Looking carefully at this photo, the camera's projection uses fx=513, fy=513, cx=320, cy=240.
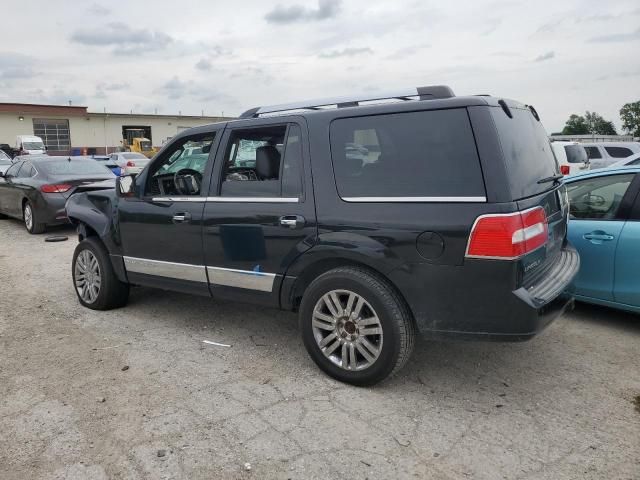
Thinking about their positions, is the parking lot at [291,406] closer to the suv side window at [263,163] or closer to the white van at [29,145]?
the suv side window at [263,163]

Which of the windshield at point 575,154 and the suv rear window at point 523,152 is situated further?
the windshield at point 575,154

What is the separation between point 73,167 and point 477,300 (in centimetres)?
971

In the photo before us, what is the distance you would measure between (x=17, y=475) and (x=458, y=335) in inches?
99.1

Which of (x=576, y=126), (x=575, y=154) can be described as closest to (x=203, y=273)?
(x=575, y=154)

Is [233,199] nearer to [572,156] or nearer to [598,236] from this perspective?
[598,236]

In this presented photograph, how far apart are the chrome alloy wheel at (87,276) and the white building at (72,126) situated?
45.0 metres

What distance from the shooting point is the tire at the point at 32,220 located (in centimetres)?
984

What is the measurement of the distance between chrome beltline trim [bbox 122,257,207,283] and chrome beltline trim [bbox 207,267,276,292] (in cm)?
12

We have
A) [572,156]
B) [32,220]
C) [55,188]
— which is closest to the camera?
[55,188]

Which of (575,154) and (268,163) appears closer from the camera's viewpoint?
(268,163)

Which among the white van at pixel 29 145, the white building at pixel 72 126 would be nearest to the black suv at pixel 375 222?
the white van at pixel 29 145

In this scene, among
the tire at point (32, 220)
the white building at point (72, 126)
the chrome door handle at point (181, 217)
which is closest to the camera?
the chrome door handle at point (181, 217)

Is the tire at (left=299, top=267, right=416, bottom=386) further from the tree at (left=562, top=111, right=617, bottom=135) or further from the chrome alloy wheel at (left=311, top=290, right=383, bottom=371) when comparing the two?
the tree at (left=562, top=111, right=617, bottom=135)

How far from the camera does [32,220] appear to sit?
9.95 m
